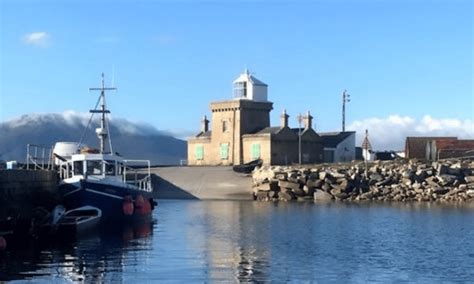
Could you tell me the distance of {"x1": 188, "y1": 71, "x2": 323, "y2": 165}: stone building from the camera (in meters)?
93.1

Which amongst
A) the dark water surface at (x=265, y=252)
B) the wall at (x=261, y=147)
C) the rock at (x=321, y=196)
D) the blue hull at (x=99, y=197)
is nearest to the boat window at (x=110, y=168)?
the blue hull at (x=99, y=197)

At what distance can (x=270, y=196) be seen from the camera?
81562 millimetres

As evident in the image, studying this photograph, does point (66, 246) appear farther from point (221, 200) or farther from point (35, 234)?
point (221, 200)

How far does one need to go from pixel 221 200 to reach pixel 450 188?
72.8 ft

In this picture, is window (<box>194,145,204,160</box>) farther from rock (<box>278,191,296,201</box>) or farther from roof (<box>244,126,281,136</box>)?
rock (<box>278,191,296,201</box>)

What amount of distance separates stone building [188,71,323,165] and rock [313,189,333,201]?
12790 mm

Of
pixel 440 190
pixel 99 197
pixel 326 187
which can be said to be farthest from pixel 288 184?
pixel 99 197

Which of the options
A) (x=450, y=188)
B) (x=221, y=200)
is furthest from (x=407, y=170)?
(x=221, y=200)

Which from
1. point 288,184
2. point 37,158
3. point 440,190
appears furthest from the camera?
point 288,184

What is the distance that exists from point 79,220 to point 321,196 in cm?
4111

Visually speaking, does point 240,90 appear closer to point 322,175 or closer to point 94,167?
point 322,175

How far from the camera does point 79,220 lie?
41.2 m

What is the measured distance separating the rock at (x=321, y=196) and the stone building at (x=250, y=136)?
12.8 metres

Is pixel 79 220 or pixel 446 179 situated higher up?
pixel 446 179
